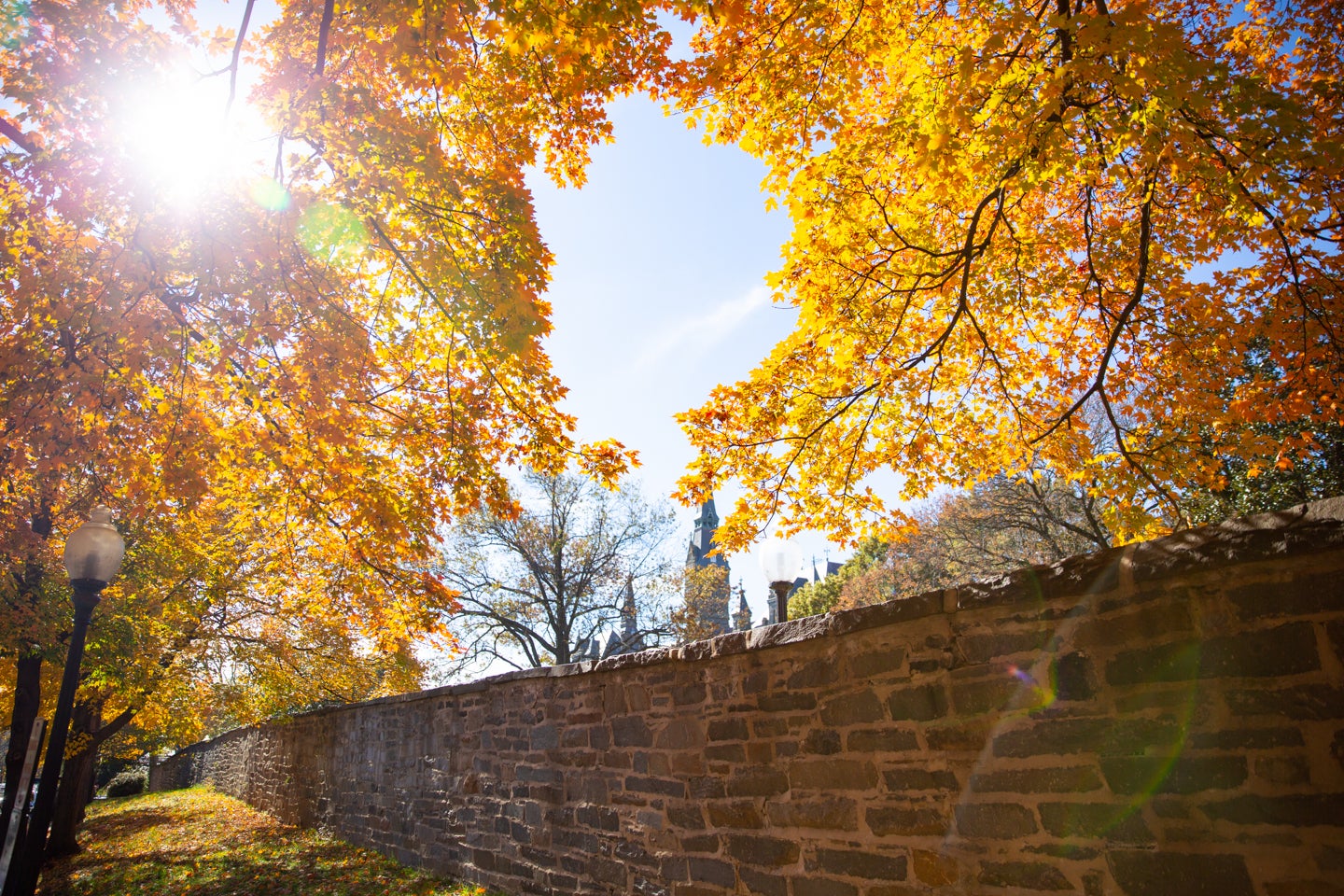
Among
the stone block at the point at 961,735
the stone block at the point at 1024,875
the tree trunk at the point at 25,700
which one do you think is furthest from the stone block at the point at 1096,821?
the tree trunk at the point at 25,700

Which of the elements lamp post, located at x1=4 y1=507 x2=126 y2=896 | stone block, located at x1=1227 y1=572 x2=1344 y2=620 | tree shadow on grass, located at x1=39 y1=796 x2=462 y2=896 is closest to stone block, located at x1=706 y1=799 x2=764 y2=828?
stone block, located at x1=1227 y1=572 x2=1344 y2=620

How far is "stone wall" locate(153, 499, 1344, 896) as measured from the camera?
2.28 m

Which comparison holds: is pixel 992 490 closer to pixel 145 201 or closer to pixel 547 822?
pixel 547 822

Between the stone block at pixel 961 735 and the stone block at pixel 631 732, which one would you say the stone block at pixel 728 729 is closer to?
the stone block at pixel 631 732

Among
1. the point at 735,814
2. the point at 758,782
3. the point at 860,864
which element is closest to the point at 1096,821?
the point at 860,864

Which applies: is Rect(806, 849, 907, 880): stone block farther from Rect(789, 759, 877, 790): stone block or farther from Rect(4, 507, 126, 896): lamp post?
Rect(4, 507, 126, 896): lamp post

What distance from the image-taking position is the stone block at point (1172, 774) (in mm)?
2338

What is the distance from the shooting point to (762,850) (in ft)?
12.4

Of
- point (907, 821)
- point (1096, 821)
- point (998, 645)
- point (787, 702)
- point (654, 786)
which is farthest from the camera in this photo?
point (654, 786)

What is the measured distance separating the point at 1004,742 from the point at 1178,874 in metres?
0.67

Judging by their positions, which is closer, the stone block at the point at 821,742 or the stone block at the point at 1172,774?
the stone block at the point at 1172,774

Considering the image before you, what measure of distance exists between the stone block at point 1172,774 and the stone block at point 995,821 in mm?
390

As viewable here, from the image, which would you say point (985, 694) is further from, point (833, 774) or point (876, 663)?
point (833, 774)

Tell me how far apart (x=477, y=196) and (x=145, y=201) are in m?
1.80
